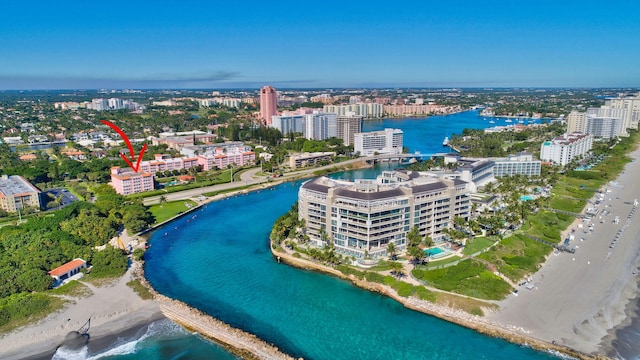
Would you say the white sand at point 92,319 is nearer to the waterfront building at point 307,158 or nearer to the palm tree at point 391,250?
the palm tree at point 391,250

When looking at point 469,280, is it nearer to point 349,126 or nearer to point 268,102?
point 349,126

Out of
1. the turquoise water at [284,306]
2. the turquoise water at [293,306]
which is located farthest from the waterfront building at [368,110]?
the turquoise water at [293,306]

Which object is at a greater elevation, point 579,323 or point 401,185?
point 401,185

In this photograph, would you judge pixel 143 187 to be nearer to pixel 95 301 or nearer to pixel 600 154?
pixel 95 301

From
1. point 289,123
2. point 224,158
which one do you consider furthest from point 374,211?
point 289,123

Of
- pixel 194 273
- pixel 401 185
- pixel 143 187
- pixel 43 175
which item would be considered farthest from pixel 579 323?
pixel 43 175

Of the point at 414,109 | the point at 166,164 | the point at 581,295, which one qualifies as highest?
the point at 414,109

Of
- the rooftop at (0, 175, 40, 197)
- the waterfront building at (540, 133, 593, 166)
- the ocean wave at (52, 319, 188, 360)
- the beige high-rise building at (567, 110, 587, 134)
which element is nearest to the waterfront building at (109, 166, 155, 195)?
the rooftop at (0, 175, 40, 197)
